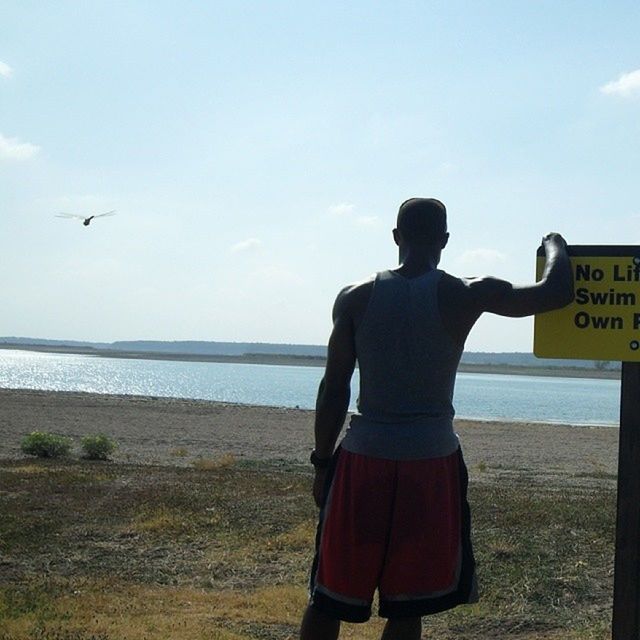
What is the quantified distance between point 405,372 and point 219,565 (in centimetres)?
417

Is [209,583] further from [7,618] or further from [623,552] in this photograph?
[623,552]

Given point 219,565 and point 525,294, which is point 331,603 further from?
point 219,565

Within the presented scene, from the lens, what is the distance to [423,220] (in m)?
3.65

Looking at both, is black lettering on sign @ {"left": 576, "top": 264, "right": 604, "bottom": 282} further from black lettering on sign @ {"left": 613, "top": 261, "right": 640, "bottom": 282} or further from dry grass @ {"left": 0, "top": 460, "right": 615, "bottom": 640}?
dry grass @ {"left": 0, "top": 460, "right": 615, "bottom": 640}

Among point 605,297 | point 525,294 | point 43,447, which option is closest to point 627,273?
point 605,297

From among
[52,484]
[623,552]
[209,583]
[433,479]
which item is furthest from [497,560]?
[52,484]

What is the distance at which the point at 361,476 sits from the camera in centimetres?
346

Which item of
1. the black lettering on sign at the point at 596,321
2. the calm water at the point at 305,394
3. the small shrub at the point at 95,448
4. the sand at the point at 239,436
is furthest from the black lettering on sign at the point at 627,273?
the calm water at the point at 305,394

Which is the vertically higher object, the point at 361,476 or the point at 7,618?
the point at 361,476

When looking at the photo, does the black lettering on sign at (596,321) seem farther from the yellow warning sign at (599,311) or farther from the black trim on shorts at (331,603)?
the black trim on shorts at (331,603)

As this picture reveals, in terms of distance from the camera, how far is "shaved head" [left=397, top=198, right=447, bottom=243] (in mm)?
3654

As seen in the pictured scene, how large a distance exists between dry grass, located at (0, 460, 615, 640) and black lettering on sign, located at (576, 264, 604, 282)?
8.23ft

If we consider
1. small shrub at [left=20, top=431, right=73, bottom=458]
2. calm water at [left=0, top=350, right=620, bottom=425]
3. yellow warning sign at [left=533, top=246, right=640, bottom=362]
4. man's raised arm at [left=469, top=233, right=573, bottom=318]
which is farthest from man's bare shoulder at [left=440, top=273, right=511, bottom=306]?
calm water at [left=0, top=350, right=620, bottom=425]

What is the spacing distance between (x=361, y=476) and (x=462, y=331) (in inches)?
25.7
